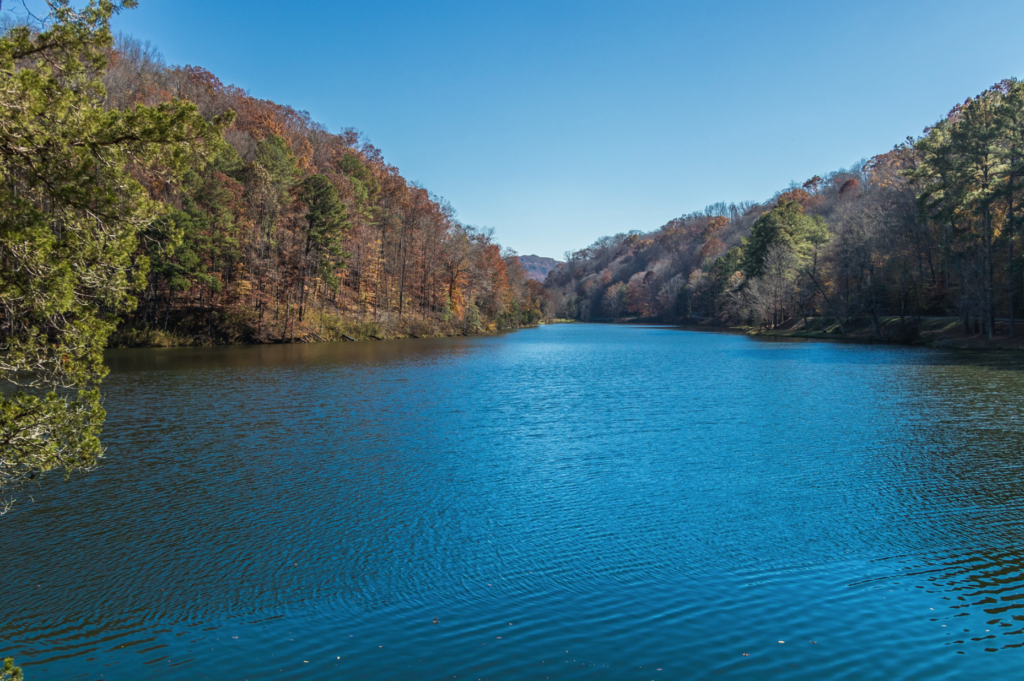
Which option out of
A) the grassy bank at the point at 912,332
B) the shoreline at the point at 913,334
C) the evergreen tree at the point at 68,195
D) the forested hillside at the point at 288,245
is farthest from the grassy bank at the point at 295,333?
the evergreen tree at the point at 68,195

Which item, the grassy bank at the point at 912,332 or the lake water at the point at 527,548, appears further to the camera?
the grassy bank at the point at 912,332

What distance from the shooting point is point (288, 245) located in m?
47.8

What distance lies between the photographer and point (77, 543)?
8.37 meters

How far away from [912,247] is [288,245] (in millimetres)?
49542

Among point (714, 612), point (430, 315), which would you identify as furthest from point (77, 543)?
point (430, 315)

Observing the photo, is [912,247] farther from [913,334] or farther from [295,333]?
[295,333]

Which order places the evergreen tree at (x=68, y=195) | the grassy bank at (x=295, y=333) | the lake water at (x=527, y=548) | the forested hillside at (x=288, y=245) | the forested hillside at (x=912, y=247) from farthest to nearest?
the forested hillside at (x=288, y=245) < the grassy bank at (x=295, y=333) < the forested hillside at (x=912, y=247) < the evergreen tree at (x=68, y=195) < the lake water at (x=527, y=548)

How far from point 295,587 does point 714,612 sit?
4.64 meters

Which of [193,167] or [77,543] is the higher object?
[193,167]

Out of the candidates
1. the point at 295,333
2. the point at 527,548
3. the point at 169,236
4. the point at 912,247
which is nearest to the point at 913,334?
the point at 912,247

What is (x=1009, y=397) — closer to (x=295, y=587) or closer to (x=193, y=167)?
(x=295, y=587)

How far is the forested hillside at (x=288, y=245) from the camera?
41938mm

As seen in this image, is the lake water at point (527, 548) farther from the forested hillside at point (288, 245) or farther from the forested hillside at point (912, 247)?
the forested hillside at point (912, 247)

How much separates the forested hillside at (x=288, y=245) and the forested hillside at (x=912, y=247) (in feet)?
110
